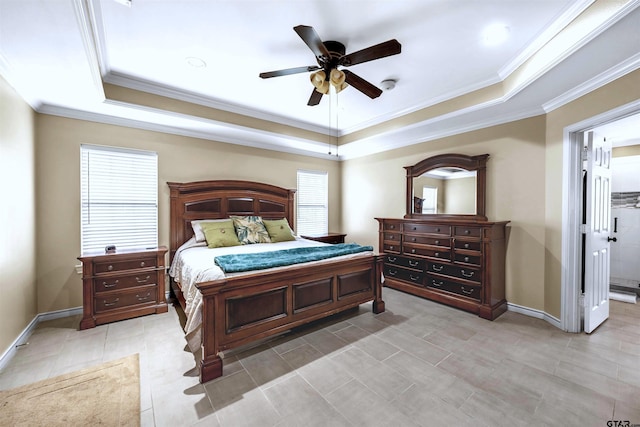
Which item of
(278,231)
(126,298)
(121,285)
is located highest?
(278,231)

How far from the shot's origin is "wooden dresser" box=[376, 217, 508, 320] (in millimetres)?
3166

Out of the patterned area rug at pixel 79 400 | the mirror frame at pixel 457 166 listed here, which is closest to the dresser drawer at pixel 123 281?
the patterned area rug at pixel 79 400

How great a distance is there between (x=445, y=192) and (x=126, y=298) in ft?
15.0

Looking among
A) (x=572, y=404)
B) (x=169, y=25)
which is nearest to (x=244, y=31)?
(x=169, y=25)

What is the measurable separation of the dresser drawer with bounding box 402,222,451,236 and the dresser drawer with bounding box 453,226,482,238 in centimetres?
9

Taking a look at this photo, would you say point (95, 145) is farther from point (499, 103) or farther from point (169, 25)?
point (499, 103)

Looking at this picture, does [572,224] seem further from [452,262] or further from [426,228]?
[426,228]

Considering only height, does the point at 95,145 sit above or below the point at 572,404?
above

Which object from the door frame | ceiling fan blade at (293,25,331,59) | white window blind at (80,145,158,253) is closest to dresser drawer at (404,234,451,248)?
the door frame

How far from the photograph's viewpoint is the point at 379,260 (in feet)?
10.9

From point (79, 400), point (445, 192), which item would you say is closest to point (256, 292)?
point (79, 400)

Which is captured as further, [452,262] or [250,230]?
[250,230]

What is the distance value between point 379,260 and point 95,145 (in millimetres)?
3976

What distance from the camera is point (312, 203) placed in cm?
559
